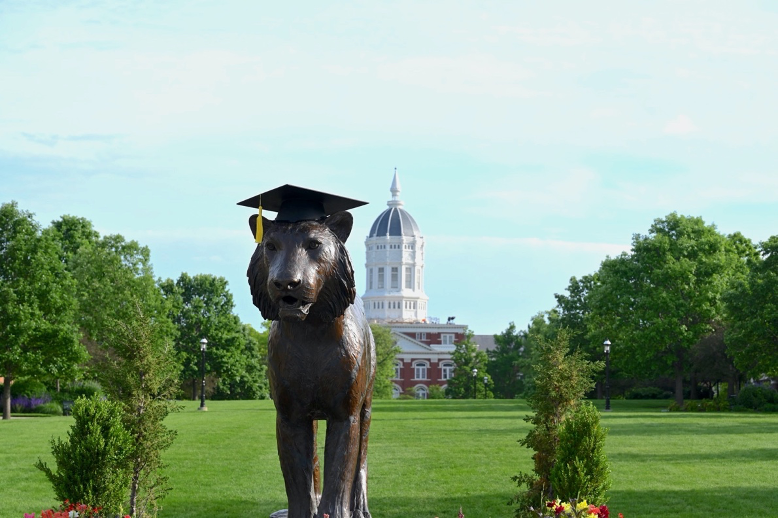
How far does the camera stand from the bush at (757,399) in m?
44.9

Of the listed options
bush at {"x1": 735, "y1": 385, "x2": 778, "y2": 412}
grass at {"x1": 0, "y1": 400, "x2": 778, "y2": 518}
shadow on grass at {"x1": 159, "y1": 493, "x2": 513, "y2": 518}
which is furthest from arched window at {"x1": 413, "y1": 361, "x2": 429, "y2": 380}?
shadow on grass at {"x1": 159, "y1": 493, "x2": 513, "y2": 518}

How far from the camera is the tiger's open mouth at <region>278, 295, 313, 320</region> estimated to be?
577 cm

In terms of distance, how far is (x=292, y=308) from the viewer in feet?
19.0

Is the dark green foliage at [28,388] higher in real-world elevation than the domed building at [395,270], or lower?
lower

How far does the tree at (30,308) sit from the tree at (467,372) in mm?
56243

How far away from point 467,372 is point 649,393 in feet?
108

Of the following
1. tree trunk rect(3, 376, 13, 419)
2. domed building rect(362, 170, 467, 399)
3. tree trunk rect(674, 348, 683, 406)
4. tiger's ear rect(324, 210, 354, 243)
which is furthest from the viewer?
domed building rect(362, 170, 467, 399)

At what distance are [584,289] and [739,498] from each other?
5094cm

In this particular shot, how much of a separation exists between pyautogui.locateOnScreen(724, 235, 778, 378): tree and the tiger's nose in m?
39.2

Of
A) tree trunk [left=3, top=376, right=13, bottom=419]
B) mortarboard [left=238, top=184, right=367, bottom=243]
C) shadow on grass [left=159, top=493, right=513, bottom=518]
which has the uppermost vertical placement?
mortarboard [left=238, top=184, right=367, bottom=243]

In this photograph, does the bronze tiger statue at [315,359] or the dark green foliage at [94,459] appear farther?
the dark green foliage at [94,459]

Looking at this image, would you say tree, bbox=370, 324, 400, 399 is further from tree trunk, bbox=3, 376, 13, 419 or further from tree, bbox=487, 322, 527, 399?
tree trunk, bbox=3, 376, 13, 419

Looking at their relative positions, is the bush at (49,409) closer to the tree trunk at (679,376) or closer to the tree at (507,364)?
the tree trunk at (679,376)

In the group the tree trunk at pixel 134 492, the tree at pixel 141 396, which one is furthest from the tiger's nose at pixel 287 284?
the tree trunk at pixel 134 492
